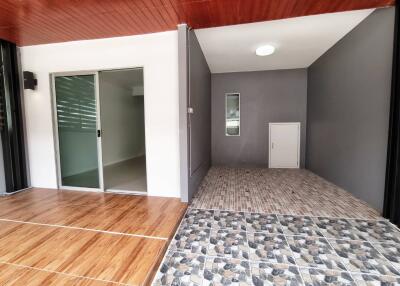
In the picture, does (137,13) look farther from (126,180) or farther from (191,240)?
(126,180)

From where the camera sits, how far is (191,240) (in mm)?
1929

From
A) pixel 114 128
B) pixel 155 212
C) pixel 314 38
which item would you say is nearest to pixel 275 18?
pixel 314 38

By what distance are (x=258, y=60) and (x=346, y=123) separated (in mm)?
2235

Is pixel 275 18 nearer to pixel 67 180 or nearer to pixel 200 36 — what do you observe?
pixel 200 36

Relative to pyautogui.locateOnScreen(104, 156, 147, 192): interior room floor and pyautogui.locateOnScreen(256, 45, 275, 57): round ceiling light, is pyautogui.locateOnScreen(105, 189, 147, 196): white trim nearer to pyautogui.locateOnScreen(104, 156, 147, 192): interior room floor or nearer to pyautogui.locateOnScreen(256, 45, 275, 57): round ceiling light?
pyautogui.locateOnScreen(104, 156, 147, 192): interior room floor

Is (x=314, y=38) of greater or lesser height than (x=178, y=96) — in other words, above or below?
above

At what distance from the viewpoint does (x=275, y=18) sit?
8.27 feet

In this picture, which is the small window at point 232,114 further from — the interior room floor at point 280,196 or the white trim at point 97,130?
the white trim at point 97,130

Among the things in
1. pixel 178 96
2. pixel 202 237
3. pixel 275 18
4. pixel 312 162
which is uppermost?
pixel 275 18

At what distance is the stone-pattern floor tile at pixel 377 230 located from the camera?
190cm

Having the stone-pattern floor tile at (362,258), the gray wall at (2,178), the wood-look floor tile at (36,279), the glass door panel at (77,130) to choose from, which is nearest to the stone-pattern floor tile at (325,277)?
the stone-pattern floor tile at (362,258)

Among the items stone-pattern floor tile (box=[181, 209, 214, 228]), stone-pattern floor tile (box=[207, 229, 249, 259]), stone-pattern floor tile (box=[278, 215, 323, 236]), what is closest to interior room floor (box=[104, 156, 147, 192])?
stone-pattern floor tile (box=[181, 209, 214, 228])

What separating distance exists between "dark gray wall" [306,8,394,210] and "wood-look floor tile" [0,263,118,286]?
130 inches

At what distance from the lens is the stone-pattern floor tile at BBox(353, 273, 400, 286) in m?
1.37
